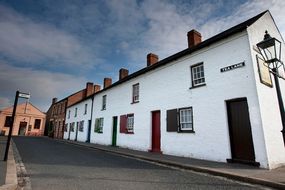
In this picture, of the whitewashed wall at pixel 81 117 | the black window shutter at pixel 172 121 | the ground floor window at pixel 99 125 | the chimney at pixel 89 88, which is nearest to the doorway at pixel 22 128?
the whitewashed wall at pixel 81 117

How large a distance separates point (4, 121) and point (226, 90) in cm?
4988

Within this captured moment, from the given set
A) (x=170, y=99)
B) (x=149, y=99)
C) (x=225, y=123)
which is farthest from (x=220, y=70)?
(x=149, y=99)

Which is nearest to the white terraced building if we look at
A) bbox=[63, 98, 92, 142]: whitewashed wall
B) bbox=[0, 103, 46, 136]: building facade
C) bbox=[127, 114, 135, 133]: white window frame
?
bbox=[127, 114, 135, 133]: white window frame

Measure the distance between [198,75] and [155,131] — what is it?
181 inches

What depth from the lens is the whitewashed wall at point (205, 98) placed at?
823cm

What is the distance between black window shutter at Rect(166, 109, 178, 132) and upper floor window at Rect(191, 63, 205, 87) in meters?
1.99

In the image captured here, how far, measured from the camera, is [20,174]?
6.24 meters

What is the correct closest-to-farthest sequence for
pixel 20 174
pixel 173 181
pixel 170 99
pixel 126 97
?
pixel 173 181, pixel 20 174, pixel 170 99, pixel 126 97

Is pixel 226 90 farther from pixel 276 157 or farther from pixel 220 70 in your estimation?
pixel 276 157

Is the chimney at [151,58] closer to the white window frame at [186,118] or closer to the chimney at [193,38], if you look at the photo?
the chimney at [193,38]

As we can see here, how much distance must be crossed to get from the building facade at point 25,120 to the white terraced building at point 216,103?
4166 centimetres

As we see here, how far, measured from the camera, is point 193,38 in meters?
13.5

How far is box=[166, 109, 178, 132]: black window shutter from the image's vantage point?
11.0m

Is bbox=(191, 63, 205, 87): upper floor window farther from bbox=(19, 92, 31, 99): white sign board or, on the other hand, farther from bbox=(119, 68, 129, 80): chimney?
bbox=(119, 68, 129, 80): chimney
